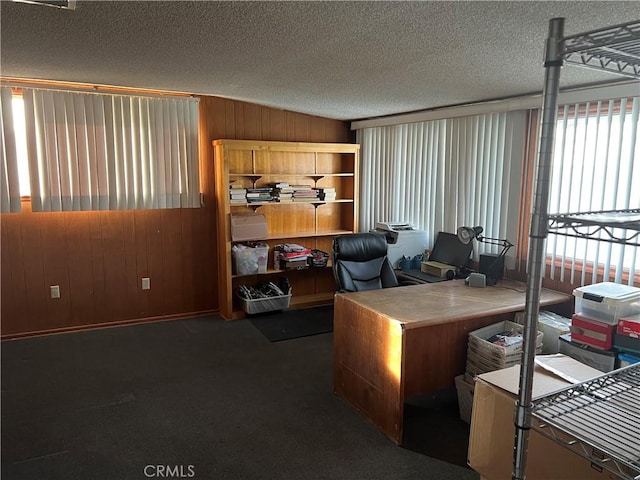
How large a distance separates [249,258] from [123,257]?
1.26m

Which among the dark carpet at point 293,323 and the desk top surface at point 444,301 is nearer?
the desk top surface at point 444,301

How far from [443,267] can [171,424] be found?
2551mm

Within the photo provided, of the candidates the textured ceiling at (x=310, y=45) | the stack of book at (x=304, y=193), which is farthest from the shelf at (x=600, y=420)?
the stack of book at (x=304, y=193)

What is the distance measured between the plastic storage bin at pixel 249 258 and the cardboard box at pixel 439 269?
1682mm

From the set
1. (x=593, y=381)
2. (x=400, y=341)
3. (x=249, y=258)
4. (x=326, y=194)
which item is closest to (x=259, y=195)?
(x=249, y=258)

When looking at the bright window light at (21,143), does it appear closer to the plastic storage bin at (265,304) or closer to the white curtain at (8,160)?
the white curtain at (8,160)

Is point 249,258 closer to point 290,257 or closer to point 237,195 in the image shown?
point 290,257

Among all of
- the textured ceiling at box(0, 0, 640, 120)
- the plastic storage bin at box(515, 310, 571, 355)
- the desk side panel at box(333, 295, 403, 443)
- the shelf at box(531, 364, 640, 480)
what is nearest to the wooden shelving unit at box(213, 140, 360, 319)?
the textured ceiling at box(0, 0, 640, 120)

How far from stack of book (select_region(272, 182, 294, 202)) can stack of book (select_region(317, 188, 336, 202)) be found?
0.38 meters

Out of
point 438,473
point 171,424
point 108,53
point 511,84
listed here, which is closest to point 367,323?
point 438,473

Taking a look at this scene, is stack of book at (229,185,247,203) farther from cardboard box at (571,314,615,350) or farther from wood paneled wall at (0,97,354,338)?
cardboard box at (571,314,615,350)

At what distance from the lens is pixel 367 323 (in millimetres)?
3027

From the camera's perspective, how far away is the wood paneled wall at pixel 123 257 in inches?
176

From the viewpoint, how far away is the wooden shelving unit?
5031mm
